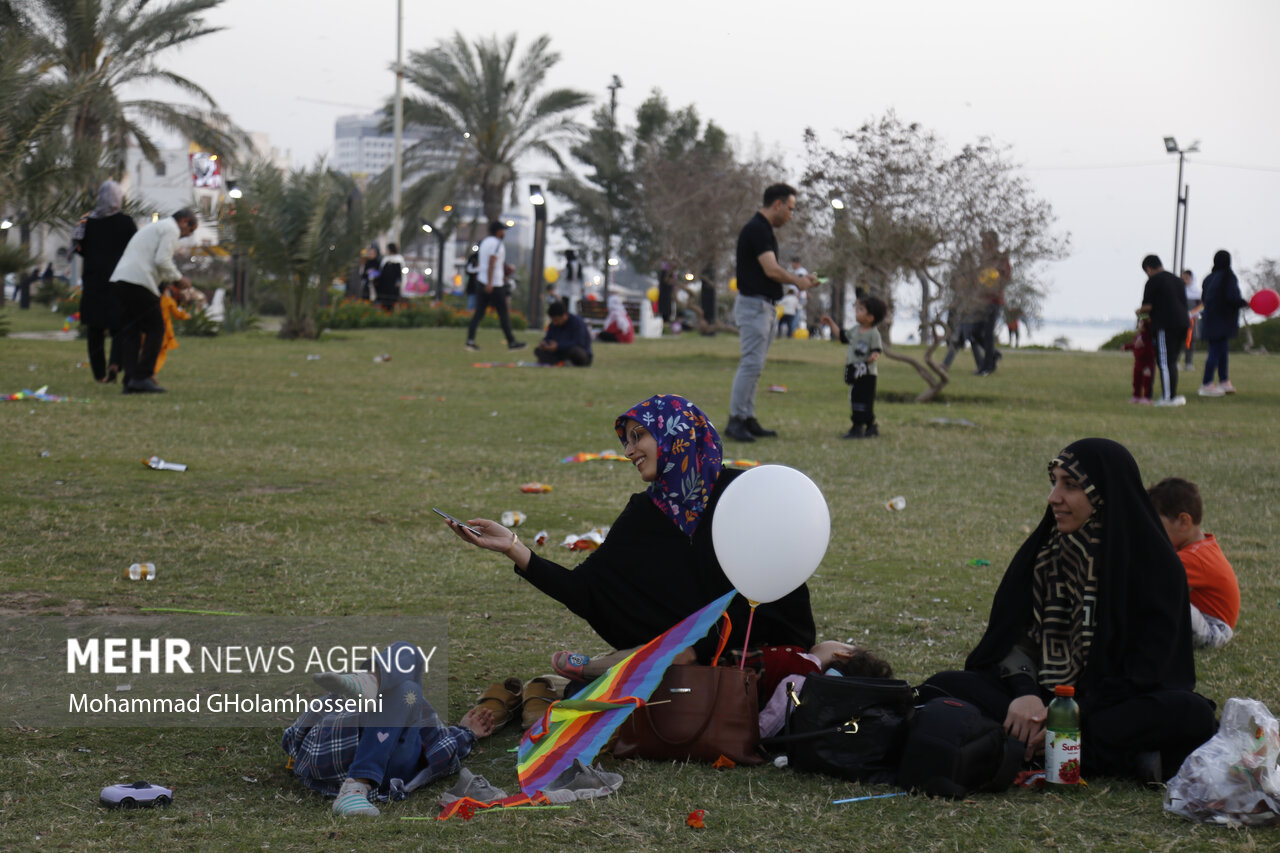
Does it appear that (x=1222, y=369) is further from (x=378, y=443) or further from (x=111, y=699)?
(x=111, y=699)

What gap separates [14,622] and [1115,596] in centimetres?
383

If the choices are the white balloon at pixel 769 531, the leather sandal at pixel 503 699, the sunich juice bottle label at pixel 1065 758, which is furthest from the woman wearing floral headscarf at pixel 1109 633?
the leather sandal at pixel 503 699

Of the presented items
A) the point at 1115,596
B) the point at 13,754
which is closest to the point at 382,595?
the point at 13,754

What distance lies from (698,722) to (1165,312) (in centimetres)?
1195

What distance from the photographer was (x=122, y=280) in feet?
37.2

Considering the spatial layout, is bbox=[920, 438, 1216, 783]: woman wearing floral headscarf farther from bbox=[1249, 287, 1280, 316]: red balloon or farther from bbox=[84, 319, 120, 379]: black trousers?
bbox=[1249, 287, 1280, 316]: red balloon

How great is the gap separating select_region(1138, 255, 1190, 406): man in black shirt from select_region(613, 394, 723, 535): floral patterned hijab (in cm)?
1139

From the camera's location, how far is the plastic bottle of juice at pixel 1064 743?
11.1 ft

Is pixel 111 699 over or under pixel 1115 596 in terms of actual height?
under

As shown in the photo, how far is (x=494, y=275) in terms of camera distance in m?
19.0

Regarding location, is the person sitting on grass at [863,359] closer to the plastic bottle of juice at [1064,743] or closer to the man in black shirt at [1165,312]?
the man in black shirt at [1165,312]

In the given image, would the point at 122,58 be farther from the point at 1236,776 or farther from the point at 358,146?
the point at 358,146

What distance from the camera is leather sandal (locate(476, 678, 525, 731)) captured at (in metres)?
3.86

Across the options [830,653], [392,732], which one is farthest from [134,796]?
[830,653]
